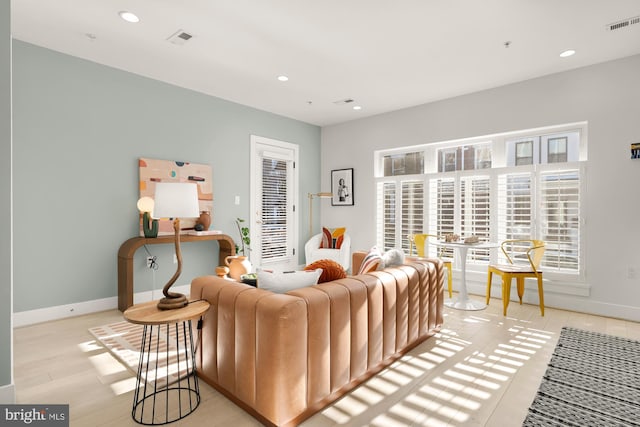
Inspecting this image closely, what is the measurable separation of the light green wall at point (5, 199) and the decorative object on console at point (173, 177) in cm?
200

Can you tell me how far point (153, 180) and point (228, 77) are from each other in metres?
1.58

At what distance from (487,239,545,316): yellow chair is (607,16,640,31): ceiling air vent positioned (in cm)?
218

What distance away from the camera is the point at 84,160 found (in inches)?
143

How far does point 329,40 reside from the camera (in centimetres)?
319

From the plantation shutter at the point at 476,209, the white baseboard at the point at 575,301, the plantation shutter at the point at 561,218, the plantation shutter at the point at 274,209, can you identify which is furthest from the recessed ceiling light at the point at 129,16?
the white baseboard at the point at 575,301

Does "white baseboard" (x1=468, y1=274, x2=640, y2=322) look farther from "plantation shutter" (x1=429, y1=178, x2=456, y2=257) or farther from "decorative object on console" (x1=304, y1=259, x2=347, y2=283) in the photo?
"decorative object on console" (x1=304, y1=259, x2=347, y2=283)

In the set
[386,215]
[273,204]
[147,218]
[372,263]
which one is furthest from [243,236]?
[372,263]

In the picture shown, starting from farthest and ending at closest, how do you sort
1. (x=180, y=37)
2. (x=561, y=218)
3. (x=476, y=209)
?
1. (x=476, y=209)
2. (x=561, y=218)
3. (x=180, y=37)

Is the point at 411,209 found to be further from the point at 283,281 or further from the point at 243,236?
the point at 283,281

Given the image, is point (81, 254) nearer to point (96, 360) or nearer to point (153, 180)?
point (153, 180)

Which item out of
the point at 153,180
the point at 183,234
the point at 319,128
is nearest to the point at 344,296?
the point at 183,234

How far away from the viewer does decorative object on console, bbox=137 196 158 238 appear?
3.86 m

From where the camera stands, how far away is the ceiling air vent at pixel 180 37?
120 inches

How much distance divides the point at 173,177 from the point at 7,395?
282 cm
